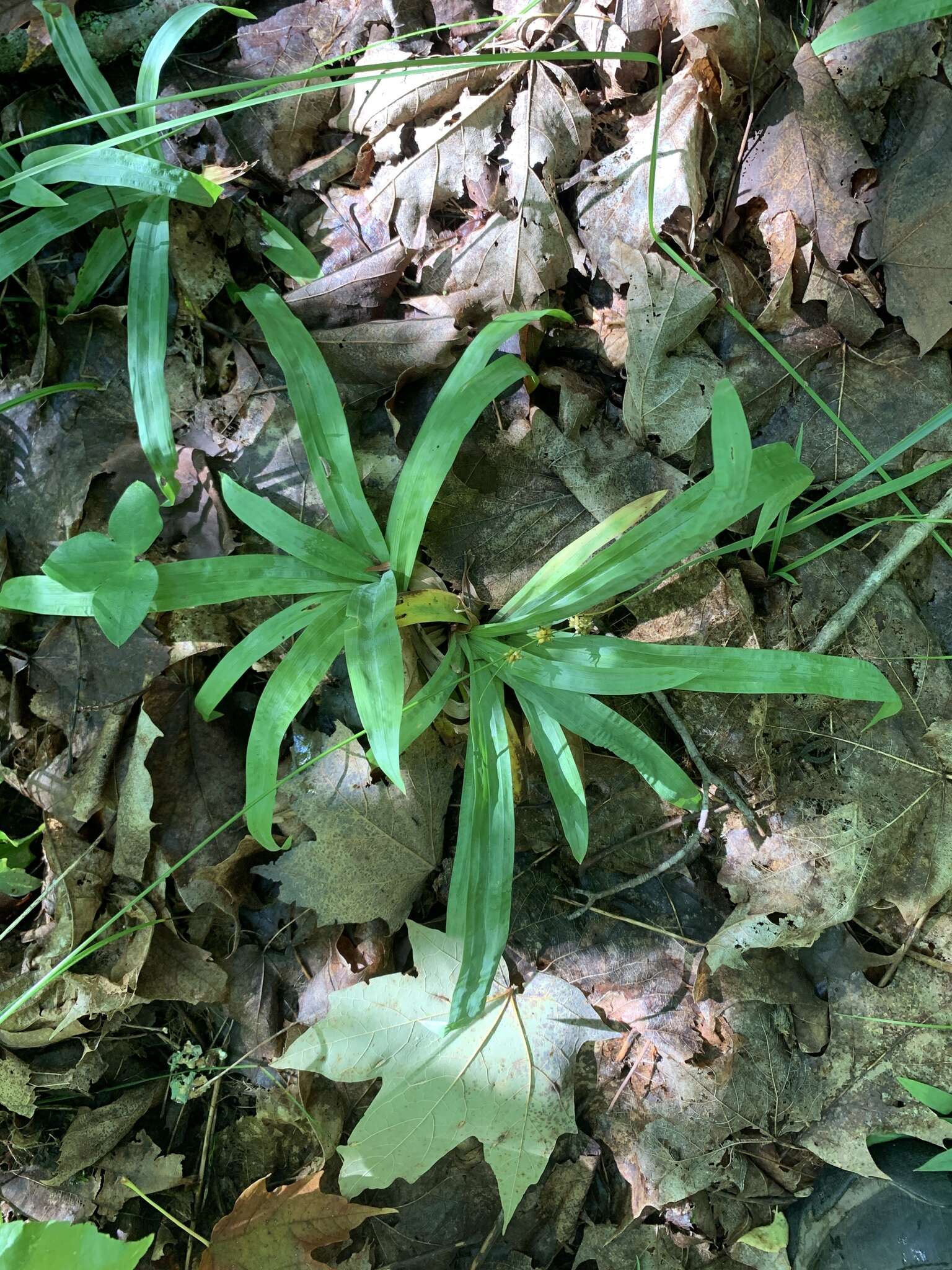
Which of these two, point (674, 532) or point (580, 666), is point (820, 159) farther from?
point (580, 666)

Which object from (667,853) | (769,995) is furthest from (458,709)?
(769,995)

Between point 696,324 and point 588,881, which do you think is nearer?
point 696,324

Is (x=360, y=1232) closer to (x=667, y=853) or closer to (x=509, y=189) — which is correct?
(x=667, y=853)

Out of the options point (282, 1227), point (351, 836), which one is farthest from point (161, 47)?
point (282, 1227)

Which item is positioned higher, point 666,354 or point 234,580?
point 666,354

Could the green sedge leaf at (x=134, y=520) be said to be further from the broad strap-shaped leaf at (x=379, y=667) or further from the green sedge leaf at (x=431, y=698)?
the green sedge leaf at (x=431, y=698)

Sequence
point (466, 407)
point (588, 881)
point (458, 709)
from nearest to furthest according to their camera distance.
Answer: point (466, 407) < point (458, 709) < point (588, 881)
